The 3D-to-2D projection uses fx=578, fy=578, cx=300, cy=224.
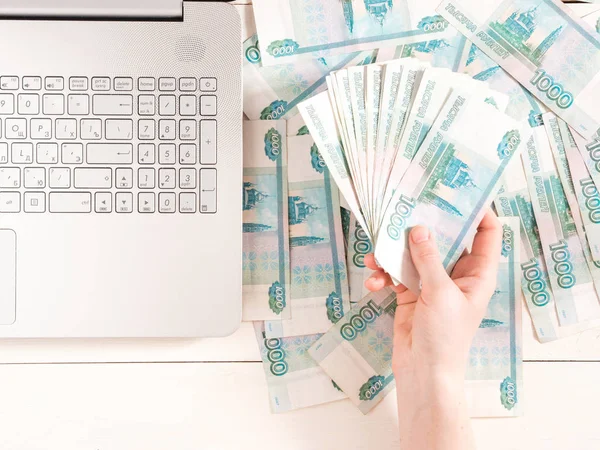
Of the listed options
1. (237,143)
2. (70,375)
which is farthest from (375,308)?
(70,375)

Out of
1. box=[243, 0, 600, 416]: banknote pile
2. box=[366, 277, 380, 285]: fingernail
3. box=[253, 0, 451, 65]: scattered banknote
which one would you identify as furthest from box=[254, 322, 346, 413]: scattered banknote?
box=[253, 0, 451, 65]: scattered banknote

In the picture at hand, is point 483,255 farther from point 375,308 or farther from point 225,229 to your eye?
point 225,229

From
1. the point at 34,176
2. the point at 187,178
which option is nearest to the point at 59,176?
the point at 34,176

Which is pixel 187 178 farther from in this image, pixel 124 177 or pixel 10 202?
pixel 10 202

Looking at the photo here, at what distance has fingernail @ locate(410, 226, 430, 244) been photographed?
1.96ft

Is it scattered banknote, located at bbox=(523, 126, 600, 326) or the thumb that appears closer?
the thumb

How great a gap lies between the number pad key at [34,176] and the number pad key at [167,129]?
128 mm

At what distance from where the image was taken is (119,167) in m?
0.60

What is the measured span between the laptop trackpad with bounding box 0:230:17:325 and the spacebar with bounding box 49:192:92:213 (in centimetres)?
5

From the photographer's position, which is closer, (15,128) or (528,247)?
(15,128)

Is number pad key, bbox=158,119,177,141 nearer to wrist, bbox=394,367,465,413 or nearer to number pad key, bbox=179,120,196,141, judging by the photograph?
number pad key, bbox=179,120,196,141

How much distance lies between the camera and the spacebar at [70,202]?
60 cm

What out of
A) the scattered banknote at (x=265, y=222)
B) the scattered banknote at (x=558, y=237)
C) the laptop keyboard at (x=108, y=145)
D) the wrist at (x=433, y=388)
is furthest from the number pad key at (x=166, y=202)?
the scattered banknote at (x=558, y=237)

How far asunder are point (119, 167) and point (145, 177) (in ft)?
0.09
